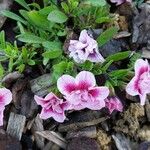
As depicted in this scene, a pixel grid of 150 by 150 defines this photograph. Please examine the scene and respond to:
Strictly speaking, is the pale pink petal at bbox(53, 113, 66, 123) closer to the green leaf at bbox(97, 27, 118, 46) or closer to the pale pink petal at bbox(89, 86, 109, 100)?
the pale pink petal at bbox(89, 86, 109, 100)

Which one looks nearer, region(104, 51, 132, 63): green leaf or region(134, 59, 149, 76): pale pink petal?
region(134, 59, 149, 76): pale pink petal

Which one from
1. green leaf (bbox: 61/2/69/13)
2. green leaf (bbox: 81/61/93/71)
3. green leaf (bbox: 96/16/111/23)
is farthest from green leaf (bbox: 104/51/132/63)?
green leaf (bbox: 61/2/69/13)

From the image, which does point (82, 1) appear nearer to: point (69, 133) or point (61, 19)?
point (61, 19)

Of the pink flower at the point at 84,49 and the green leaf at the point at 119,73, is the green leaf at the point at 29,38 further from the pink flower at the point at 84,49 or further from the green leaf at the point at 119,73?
the green leaf at the point at 119,73

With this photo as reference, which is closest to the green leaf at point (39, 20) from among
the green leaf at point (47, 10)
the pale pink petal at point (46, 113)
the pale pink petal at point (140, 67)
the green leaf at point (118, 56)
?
the green leaf at point (47, 10)

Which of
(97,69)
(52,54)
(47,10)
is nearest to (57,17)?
(47,10)

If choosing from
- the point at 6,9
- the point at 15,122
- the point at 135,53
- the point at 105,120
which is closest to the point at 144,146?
the point at 105,120
